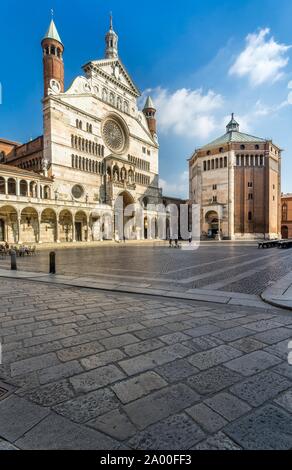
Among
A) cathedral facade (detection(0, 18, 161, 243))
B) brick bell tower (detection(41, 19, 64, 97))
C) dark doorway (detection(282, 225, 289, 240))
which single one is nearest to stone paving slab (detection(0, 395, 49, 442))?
cathedral facade (detection(0, 18, 161, 243))

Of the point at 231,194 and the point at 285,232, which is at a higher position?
the point at 231,194

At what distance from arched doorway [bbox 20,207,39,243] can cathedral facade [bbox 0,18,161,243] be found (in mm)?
112

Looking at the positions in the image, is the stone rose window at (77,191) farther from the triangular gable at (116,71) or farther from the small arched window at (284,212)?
the small arched window at (284,212)

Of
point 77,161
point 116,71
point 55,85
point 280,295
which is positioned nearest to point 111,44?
point 116,71

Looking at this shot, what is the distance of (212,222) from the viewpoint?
174 ft

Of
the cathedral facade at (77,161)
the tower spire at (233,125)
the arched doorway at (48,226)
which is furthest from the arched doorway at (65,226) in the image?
the tower spire at (233,125)

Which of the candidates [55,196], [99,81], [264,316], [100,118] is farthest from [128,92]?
[264,316]

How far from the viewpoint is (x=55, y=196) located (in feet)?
105

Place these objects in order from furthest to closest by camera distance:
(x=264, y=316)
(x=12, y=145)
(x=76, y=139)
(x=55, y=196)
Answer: (x=12, y=145), (x=76, y=139), (x=55, y=196), (x=264, y=316)

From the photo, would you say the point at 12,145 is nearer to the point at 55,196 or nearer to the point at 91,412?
the point at 55,196

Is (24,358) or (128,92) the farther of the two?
(128,92)

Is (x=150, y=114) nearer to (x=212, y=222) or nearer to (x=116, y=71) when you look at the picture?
(x=116, y=71)

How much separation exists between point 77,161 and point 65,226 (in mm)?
10570
